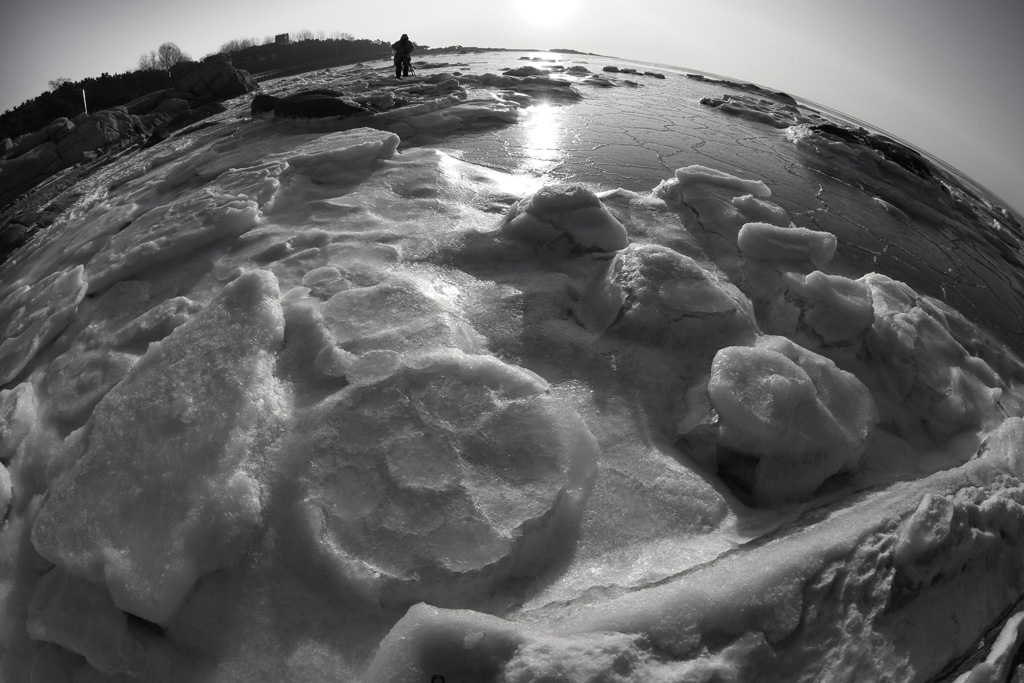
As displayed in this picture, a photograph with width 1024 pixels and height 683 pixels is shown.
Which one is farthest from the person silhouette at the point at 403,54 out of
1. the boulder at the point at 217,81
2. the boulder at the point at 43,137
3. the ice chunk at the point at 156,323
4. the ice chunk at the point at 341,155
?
the ice chunk at the point at 156,323

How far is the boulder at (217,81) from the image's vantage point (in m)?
11.4

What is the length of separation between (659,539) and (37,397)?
2966mm

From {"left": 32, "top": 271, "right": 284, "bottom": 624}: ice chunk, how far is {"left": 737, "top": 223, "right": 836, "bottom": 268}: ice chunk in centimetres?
278

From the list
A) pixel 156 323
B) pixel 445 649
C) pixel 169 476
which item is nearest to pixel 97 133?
pixel 156 323

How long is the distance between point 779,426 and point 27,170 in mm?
9788

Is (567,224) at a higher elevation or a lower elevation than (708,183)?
lower

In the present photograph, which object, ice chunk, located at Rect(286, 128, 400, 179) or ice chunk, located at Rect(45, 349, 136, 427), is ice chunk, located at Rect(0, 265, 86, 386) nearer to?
ice chunk, located at Rect(45, 349, 136, 427)

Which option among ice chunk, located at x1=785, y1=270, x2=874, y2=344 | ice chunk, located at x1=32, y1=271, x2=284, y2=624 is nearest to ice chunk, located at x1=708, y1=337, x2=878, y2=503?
ice chunk, located at x1=785, y1=270, x2=874, y2=344

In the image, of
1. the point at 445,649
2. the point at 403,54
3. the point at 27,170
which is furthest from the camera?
the point at 403,54

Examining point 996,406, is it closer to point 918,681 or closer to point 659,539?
point 918,681

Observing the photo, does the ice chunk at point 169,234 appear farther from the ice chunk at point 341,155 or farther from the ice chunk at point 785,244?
the ice chunk at point 785,244

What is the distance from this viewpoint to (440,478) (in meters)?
1.74

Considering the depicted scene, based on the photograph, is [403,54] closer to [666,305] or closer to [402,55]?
[402,55]

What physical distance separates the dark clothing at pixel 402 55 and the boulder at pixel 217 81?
359 centimetres
